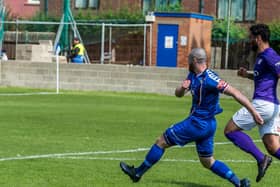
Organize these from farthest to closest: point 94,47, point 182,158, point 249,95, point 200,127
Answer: point 94,47 → point 249,95 → point 182,158 → point 200,127

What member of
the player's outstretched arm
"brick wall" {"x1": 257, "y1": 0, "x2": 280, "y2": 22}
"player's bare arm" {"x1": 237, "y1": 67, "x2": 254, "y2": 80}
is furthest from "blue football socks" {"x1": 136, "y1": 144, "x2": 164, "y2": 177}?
"brick wall" {"x1": 257, "y1": 0, "x2": 280, "y2": 22}

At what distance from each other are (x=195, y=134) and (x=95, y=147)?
162 inches

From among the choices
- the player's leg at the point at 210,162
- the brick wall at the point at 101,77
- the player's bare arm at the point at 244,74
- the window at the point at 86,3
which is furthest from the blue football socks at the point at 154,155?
the window at the point at 86,3

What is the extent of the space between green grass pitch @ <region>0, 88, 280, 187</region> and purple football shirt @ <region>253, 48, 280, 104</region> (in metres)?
1.10

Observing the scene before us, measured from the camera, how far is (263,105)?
9891 mm

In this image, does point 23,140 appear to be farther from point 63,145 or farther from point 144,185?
point 144,185

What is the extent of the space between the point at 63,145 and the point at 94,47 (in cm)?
2343

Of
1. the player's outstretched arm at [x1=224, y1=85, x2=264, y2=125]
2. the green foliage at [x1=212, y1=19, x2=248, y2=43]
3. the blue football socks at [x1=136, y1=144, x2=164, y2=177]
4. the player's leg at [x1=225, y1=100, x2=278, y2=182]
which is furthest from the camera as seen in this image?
the green foliage at [x1=212, y1=19, x2=248, y2=43]

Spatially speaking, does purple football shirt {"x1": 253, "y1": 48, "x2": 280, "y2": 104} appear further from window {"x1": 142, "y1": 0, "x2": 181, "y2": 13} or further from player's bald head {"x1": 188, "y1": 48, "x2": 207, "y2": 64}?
window {"x1": 142, "y1": 0, "x2": 181, "y2": 13}

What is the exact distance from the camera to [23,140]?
13.5 m

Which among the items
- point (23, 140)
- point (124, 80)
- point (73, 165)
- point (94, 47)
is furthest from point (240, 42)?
point (73, 165)

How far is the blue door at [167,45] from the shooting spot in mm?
33594

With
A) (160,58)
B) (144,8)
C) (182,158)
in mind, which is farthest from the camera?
(144,8)

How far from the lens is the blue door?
33594 millimetres
